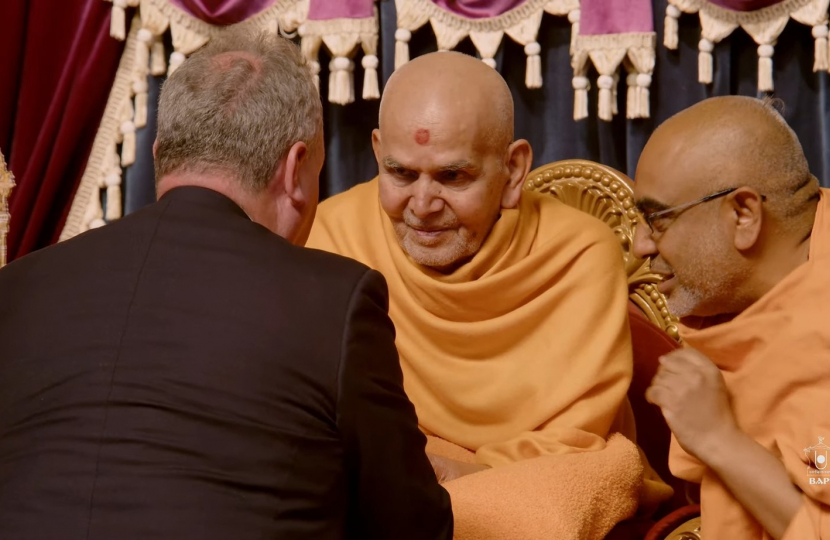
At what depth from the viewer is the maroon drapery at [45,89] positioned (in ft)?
11.1

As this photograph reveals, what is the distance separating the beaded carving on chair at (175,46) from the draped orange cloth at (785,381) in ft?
4.90

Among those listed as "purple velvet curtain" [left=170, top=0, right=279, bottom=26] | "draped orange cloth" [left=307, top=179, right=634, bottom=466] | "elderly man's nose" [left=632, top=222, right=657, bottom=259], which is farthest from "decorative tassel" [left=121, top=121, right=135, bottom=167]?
"elderly man's nose" [left=632, top=222, right=657, bottom=259]

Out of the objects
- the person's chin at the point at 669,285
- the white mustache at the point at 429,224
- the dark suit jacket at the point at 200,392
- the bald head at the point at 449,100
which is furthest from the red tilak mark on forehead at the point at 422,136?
the dark suit jacket at the point at 200,392

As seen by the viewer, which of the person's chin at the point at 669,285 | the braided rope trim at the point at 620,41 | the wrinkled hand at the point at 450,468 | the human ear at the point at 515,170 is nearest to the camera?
the person's chin at the point at 669,285

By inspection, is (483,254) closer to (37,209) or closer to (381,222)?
(381,222)

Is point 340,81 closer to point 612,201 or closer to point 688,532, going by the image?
point 612,201

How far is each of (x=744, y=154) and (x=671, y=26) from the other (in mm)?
1100

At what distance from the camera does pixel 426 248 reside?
2.47m

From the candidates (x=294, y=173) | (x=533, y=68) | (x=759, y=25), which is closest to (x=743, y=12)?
(x=759, y=25)

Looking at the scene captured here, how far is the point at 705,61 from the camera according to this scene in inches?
114

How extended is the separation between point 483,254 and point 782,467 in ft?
2.88

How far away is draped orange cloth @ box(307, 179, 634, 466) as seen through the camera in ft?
7.77

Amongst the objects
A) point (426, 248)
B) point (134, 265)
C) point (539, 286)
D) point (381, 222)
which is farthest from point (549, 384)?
point (134, 265)

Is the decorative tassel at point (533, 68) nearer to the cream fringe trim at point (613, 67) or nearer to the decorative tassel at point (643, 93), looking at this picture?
the cream fringe trim at point (613, 67)
